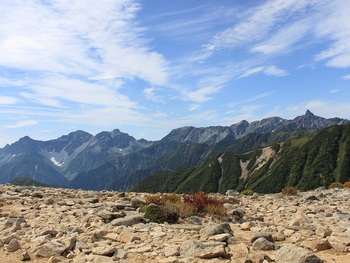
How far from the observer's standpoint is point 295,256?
22.8 feet

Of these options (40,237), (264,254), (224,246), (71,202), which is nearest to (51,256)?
(40,237)

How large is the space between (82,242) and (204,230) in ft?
12.0

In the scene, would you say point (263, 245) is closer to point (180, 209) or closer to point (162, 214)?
point (162, 214)

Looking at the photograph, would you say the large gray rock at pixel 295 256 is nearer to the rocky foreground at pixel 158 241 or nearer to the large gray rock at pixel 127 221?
the rocky foreground at pixel 158 241

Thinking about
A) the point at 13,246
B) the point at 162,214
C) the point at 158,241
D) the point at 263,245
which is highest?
the point at 162,214

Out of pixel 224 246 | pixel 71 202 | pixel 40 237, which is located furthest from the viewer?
pixel 71 202

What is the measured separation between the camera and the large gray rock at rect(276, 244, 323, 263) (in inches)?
268

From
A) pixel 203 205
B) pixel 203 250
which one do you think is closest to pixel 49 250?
pixel 203 250

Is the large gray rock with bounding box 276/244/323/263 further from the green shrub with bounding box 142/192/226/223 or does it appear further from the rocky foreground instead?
the green shrub with bounding box 142/192/226/223

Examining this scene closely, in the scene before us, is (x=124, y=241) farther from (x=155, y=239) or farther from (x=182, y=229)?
(x=182, y=229)

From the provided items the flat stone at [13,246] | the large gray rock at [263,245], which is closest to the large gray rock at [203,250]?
the large gray rock at [263,245]

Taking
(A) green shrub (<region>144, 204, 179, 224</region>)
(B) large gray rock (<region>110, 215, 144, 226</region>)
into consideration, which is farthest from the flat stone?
(A) green shrub (<region>144, 204, 179, 224</region>)

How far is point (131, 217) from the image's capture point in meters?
12.7

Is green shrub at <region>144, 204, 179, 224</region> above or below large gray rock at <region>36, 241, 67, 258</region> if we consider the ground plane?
above
